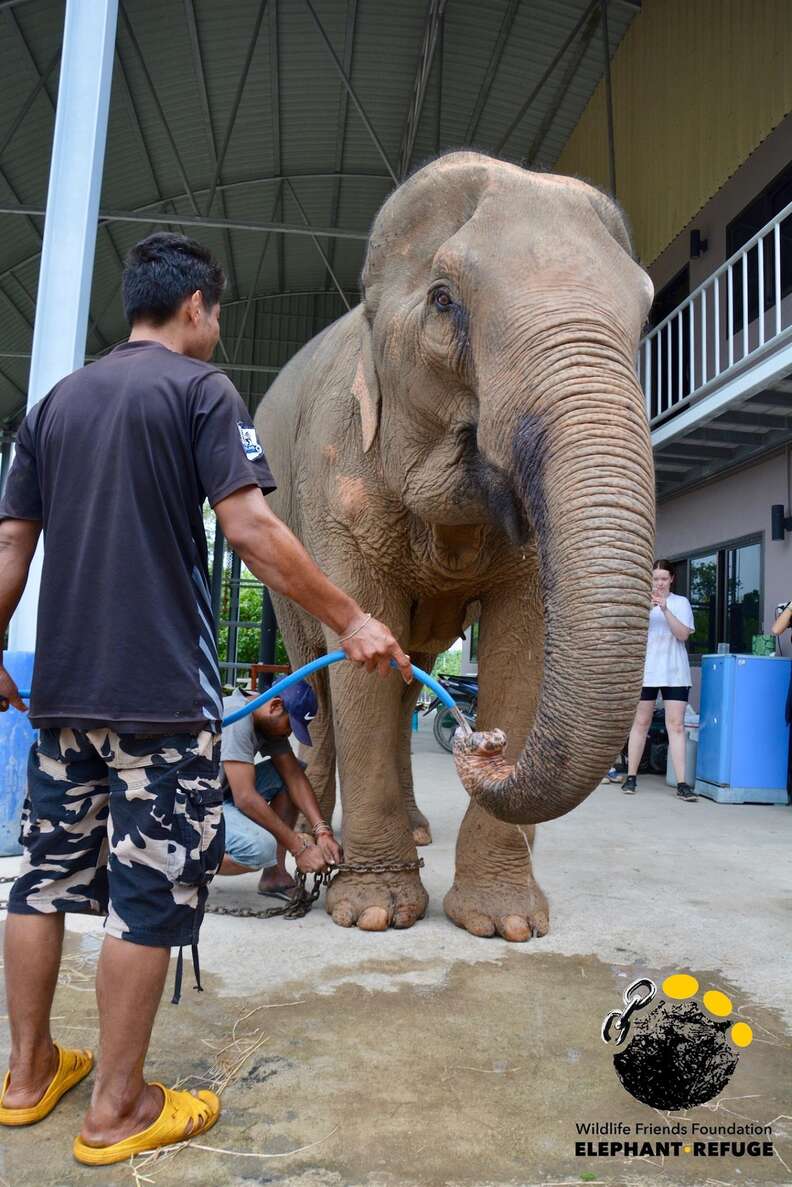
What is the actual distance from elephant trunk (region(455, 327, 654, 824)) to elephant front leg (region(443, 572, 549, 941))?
4.61 feet

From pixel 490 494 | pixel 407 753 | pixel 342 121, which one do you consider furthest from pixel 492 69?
pixel 490 494

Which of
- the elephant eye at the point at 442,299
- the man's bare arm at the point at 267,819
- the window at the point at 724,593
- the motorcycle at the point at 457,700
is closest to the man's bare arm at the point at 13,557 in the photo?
the elephant eye at the point at 442,299

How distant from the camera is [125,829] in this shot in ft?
7.07

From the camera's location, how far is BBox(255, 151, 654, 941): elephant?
2385 millimetres

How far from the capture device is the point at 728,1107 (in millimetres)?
2328

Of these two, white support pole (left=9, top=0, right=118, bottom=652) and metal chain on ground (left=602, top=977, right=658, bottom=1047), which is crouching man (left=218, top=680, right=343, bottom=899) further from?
white support pole (left=9, top=0, right=118, bottom=652)

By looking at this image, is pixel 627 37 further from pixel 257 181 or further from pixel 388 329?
pixel 388 329

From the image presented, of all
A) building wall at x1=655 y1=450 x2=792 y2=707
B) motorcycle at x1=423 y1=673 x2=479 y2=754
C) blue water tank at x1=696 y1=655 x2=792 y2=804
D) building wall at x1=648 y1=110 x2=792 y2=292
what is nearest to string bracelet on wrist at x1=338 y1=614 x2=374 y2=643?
blue water tank at x1=696 y1=655 x2=792 y2=804

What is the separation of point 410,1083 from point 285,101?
1542cm

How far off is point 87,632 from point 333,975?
65.9 inches

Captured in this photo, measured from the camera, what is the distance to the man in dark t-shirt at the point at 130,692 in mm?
2123

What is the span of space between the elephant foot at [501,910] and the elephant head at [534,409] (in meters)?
1.45

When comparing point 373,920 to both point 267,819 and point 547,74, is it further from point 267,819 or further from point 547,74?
point 547,74

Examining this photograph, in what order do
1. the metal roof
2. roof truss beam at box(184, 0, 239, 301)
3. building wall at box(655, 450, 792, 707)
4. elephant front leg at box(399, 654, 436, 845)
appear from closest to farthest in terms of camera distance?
elephant front leg at box(399, 654, 436, 845) < building wall at box(655, 450, 792, 707) < roof truss beam at box(184, 0, 239, 301) < the metal roof
